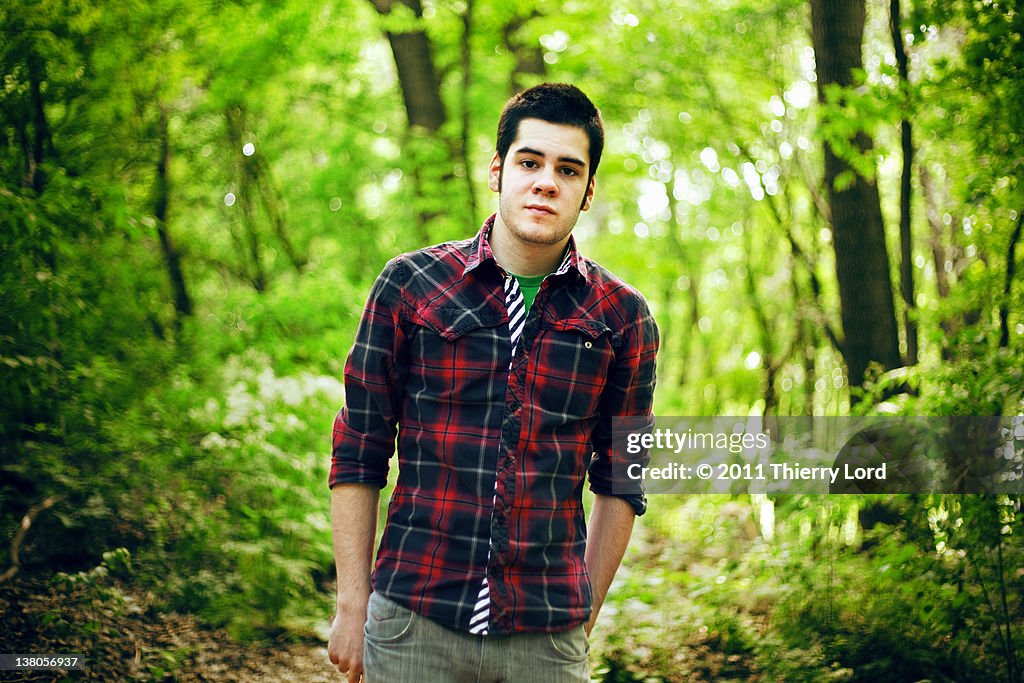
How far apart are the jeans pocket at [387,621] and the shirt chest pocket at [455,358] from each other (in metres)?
0.48

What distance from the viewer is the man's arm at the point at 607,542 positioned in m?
2.19

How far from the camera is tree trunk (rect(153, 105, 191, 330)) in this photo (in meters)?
6.91

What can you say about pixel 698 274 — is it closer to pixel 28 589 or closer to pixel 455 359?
pixel 28 589

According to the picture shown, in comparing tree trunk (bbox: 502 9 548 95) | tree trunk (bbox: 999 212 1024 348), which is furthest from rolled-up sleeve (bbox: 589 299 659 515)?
tree trunk (bbox: 502 9 548 95)

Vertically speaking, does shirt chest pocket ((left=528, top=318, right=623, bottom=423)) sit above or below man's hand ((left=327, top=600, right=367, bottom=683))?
above

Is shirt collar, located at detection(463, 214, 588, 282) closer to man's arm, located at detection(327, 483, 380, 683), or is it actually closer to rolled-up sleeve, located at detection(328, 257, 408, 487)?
rolled-up sleeve, located at detection(328, 257, 408, 487)

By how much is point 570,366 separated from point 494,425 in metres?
0.24

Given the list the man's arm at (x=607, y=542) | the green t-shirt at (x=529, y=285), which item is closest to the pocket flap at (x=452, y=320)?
the green t-shirt at (x=529, y=285)

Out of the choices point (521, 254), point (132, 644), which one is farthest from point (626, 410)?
point (132, 644)

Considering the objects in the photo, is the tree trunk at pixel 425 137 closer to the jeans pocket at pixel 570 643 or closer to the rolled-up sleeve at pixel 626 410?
the rolled-up sleeve at pixel 626 410

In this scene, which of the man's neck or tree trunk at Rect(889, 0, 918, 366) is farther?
tree trunk at Rect(889, 0, 918, 366)

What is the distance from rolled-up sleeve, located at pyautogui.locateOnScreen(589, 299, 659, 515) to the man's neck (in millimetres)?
261

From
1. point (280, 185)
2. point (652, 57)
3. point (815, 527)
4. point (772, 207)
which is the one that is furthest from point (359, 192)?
point (815, 527)

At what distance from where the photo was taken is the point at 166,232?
741 cm
